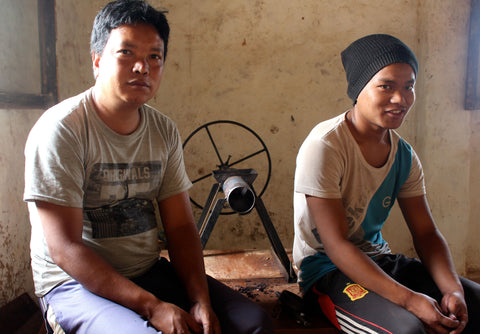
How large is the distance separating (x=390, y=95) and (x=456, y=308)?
2.59 feet

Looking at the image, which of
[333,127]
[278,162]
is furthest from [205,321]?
[278,162]

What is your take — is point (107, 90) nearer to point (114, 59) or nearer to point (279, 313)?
Answer: point (114, 59)

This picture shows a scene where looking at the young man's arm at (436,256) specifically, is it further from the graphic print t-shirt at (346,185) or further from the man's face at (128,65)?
the man's face at (128,65)

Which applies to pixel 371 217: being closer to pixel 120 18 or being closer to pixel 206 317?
pixel 206 317

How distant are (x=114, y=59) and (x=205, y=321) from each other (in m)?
0.87

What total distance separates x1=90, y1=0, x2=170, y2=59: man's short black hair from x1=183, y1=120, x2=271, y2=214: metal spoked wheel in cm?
185

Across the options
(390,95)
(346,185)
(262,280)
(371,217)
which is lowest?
(262,280)

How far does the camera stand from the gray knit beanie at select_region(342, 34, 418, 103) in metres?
1.48

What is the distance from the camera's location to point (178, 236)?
1.46 meters

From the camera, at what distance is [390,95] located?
1489 millimetres

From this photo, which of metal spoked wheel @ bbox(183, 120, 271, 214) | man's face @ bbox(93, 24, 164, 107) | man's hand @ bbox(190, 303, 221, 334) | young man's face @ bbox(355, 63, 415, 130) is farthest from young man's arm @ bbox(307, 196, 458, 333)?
metal spoked wheel @ bbox(183, 120, 271, 214)

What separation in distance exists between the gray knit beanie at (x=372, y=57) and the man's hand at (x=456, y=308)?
82 cm

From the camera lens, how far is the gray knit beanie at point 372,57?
1.48 metres

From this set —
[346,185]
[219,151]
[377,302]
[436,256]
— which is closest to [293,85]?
[219,151]
